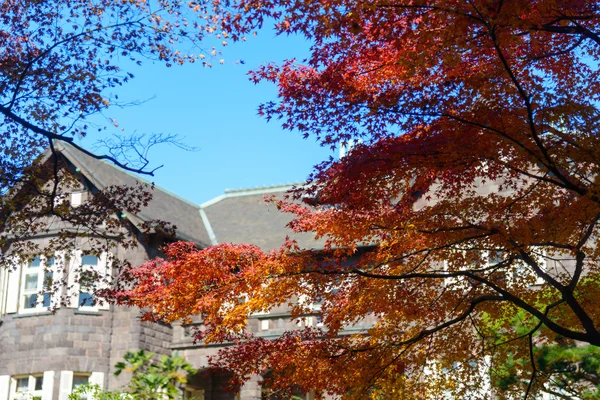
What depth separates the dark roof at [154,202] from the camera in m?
24.3

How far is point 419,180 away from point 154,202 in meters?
16.7

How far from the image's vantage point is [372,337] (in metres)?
13.1

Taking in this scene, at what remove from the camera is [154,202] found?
→ 2728cm

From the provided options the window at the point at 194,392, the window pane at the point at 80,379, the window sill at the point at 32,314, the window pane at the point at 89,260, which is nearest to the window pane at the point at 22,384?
the window pane at the point at 80,379

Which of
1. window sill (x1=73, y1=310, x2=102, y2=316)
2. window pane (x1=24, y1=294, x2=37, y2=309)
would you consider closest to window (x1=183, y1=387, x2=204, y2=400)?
window sill (x1=73, y1=310, x2=102, y2=316)

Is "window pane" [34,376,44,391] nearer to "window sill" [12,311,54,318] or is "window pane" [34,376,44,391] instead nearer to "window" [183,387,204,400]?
"window sill" [12,311,54,318]

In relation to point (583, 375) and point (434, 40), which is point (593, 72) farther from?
point (583, 375)

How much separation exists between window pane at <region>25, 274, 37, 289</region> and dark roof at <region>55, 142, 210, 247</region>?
2.92 metres

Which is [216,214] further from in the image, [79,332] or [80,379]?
[80,379]

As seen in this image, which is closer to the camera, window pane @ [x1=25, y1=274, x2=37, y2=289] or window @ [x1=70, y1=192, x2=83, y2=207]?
window pane @ [x1=25, y1=274, x2=37, y2=289]

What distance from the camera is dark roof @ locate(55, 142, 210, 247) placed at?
79.7 ft

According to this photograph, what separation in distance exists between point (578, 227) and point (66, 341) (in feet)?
48.5

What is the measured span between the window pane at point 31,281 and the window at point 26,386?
2387 mm

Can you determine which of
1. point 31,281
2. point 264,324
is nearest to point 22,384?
point 31,281
